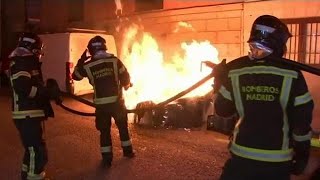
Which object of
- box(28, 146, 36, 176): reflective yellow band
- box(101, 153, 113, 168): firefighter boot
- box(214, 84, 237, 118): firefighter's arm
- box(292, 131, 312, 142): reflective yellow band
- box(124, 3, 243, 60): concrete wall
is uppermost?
box(124, 3, 243, 60): concrete wall

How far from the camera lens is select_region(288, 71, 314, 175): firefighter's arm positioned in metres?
3.11

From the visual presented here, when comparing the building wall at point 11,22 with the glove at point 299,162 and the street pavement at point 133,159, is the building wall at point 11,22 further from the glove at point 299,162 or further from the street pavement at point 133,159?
the glove at point 299,162

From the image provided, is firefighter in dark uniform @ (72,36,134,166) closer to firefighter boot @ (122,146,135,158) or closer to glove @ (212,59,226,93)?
firefighter boot @ (122,146,135,158)

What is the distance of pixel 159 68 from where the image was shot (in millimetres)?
13297

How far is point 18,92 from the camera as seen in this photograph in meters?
5.23

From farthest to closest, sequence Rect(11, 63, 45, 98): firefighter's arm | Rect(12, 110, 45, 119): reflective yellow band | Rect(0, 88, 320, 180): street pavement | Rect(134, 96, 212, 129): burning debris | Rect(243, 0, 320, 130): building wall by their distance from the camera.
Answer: Rect(243, 0, 320, 130): building wall → Rect(134, 96, 212, 129): burning debris → Rect(0, 88, 320, 180): street pavement → Rect(12, 110, 45, 119): reflective yellow band → Rect(11, 63, 45, 98): firefighter's arm

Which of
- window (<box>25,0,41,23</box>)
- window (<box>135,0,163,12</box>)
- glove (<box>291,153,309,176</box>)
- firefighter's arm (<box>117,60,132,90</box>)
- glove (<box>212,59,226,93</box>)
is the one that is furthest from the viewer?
window (<box>25,0,41,23</box>)

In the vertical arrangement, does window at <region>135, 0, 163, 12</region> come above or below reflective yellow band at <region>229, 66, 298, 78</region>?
above

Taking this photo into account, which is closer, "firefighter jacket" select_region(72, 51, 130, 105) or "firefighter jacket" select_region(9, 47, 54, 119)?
"firefighter jacket" select_region(9, 47, 54, 119)

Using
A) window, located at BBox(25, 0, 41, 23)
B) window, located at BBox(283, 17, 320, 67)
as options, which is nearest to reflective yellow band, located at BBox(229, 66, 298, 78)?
window, located at BBox(283, 17, 320, 67)

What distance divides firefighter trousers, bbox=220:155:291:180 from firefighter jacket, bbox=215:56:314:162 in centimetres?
4

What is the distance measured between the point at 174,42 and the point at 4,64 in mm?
6750

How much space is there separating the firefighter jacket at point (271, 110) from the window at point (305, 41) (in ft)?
28.7

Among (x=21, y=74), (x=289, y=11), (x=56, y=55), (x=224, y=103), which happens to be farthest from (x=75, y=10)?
(x=224, y=103)
